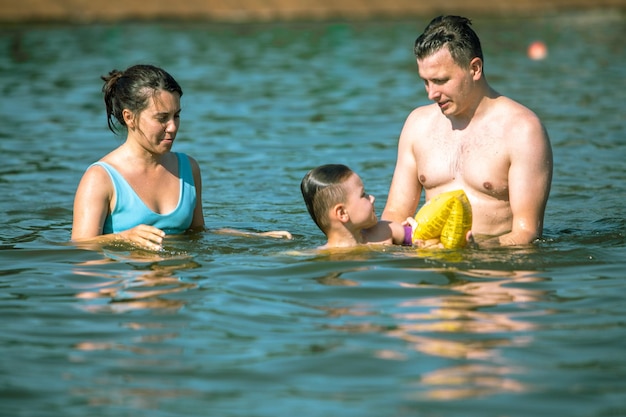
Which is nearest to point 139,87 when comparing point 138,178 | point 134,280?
point 138,178

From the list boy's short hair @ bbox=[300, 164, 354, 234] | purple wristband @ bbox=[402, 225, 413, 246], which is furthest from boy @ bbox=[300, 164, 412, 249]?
purple wristband @ bbox=[402, 225, 413, 246]

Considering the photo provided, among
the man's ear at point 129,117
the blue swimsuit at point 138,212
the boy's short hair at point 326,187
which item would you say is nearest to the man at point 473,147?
the boy's short hair at point 326,187

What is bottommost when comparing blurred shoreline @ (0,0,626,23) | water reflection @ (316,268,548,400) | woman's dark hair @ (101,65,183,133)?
water reflection @ (316,268,548,400)

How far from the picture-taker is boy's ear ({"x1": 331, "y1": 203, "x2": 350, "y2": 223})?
6492mm

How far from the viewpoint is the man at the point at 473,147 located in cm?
668

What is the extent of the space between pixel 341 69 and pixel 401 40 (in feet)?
19.2

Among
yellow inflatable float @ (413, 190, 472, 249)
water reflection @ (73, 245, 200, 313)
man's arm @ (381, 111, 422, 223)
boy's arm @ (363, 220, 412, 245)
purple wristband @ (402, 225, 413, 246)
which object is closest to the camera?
water reflection @ (73, 245, 200, 313)

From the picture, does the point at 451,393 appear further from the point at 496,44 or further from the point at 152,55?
the point at 496,44

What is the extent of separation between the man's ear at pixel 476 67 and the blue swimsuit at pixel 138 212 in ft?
6.98

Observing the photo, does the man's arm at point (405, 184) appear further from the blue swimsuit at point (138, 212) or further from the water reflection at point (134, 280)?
the water reflection at point (134, 280)

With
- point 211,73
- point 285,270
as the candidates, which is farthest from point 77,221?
point 211,73

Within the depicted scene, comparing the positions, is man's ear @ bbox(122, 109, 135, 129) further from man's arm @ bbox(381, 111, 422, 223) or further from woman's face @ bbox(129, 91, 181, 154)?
man's arm @ bbox(381, 111, 422, 223)

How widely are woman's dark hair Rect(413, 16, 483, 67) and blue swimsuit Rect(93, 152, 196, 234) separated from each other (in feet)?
6.31

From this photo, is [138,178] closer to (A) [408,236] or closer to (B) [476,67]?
(A) [408,236]
